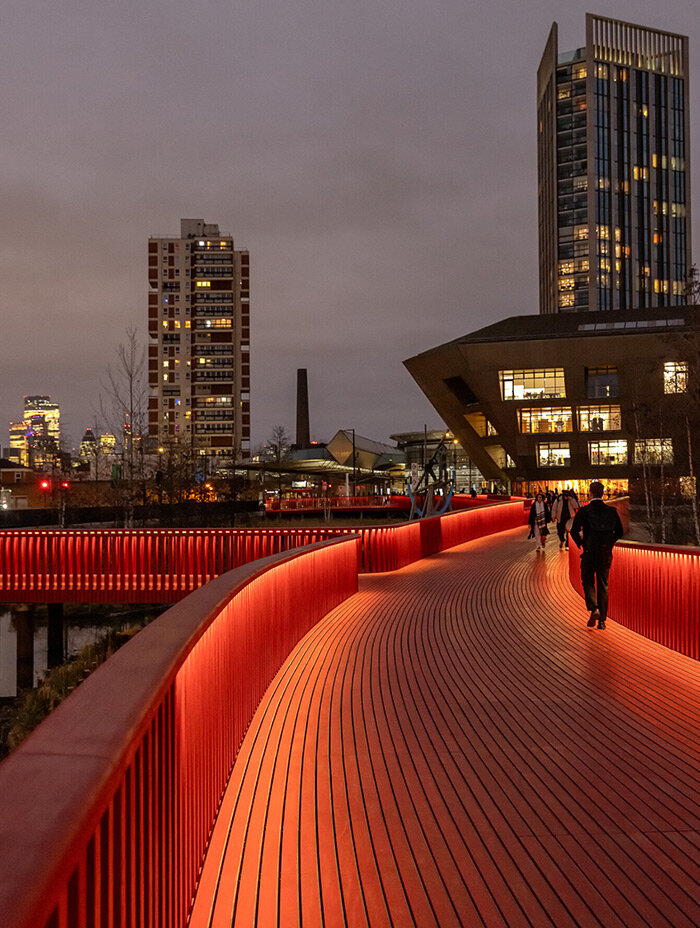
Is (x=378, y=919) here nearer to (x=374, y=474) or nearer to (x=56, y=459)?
(x=56, y=459)

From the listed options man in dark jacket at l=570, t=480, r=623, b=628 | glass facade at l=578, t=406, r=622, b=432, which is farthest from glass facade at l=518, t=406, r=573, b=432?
man in dark jacket at l=570, t=480, r=623, b=628

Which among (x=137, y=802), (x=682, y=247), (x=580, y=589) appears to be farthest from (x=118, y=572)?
(x=682, y=247)

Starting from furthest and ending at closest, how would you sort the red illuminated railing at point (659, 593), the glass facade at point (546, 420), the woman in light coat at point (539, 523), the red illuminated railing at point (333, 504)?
the glass facade at point (546, 420) → the red illuminated railing at point (333, 504) → the woman in light coat at point (539, 523) → the red illuminated railing at point (659, 593)

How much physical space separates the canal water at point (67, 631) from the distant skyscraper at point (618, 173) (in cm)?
11255

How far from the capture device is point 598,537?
10.1 meters

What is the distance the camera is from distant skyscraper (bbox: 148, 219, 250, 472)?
4906 inches

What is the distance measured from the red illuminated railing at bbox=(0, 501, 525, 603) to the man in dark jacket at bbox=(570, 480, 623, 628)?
7.74 m

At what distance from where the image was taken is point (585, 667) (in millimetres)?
8383

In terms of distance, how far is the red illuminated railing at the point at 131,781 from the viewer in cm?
151

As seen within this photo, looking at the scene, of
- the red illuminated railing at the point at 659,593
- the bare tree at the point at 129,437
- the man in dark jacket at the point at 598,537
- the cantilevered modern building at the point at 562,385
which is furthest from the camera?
the cantilevered modern building at the point at 562,385

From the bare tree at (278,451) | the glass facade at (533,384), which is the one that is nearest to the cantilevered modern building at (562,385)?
the glass facade at (533,384)

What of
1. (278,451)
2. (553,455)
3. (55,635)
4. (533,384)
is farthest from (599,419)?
(55,635)

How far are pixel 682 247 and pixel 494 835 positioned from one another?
5566 inches

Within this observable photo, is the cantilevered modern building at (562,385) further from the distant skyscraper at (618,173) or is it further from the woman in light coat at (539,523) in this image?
the distant skyscraper at (618,173)
